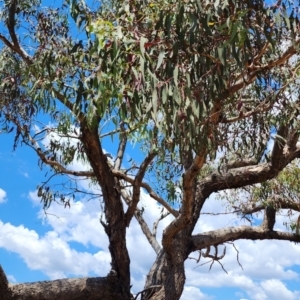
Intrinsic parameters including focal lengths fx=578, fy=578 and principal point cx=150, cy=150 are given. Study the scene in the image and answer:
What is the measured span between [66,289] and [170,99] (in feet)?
8.90

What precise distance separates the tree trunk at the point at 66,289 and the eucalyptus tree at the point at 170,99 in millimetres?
88

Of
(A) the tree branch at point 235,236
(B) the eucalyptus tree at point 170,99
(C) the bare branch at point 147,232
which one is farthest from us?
(C) the bare branch at point 147,232

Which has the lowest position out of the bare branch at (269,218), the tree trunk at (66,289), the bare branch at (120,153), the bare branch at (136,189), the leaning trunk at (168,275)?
the tree trunk at (66,289)

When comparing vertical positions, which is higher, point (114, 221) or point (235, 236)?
point (235, 236)

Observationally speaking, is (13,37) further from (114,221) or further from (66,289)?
(66,289)

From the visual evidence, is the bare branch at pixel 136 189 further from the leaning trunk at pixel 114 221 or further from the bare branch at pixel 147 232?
the bare branch at pixel 147 232

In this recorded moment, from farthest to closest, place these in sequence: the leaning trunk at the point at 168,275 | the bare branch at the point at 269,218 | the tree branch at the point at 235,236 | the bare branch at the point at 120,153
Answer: the bare branch at the point at 269,218, the bare branch at the point at 120,153, the tree branch at the point at 235,236, the leaning trunk at the point at 168,275

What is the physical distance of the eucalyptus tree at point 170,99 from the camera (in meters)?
3.11

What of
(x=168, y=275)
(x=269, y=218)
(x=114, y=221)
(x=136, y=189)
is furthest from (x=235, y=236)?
(x=114, y=221)

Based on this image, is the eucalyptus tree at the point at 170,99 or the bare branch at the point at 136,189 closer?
the eucalyptus tree at the point at 170,99

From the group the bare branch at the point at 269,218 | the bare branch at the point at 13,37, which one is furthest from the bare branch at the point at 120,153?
the bare branch at the point at 269,218

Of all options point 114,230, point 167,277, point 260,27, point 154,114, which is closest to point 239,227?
point 167,277

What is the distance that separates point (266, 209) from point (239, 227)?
1.77 ft

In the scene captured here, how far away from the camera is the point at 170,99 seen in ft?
9.86
